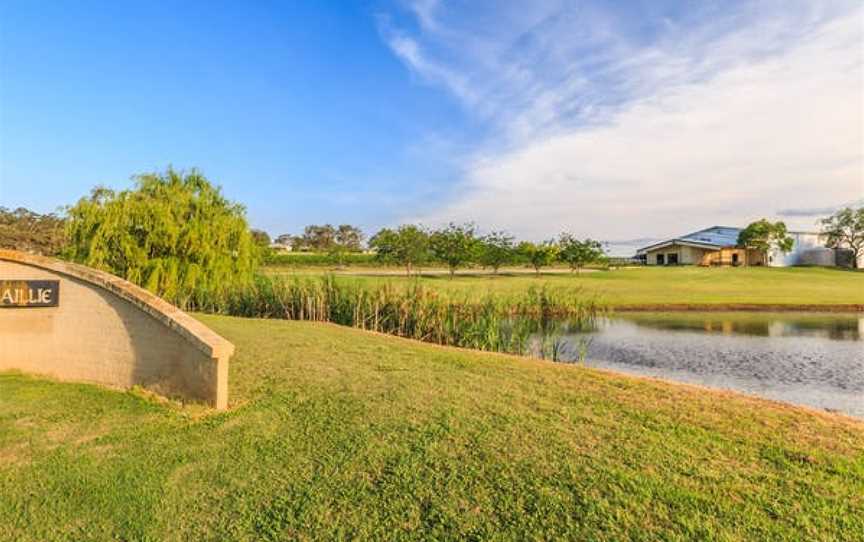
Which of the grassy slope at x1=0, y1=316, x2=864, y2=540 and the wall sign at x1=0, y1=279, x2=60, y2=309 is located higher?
the wall sign at x1=0, y1=279, x2=60, y2=309

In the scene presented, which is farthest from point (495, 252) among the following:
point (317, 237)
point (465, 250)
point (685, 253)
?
point (317, 237)

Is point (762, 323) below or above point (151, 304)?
below

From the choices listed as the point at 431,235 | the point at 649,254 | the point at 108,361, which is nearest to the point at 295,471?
the point at 108,361

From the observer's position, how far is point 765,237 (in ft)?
157

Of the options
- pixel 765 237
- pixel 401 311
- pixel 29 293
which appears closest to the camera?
pixel 29 293

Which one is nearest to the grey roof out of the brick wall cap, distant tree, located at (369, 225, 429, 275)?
distant tree, located at (369, 225, 429, 275)

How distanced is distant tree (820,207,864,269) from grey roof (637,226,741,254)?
27.4 ft

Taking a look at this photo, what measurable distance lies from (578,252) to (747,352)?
29656 millimetres

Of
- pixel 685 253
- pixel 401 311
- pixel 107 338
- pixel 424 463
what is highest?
pixel 685 253

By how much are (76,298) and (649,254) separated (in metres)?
59.6

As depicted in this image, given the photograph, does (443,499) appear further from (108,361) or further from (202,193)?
(202,193)

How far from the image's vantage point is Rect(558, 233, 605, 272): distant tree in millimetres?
40406

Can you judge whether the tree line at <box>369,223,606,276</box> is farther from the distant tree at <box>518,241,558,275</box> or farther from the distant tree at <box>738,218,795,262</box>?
the distant tree at <box>738,218,795,262</box>

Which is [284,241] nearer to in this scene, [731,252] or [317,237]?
[317,237]
